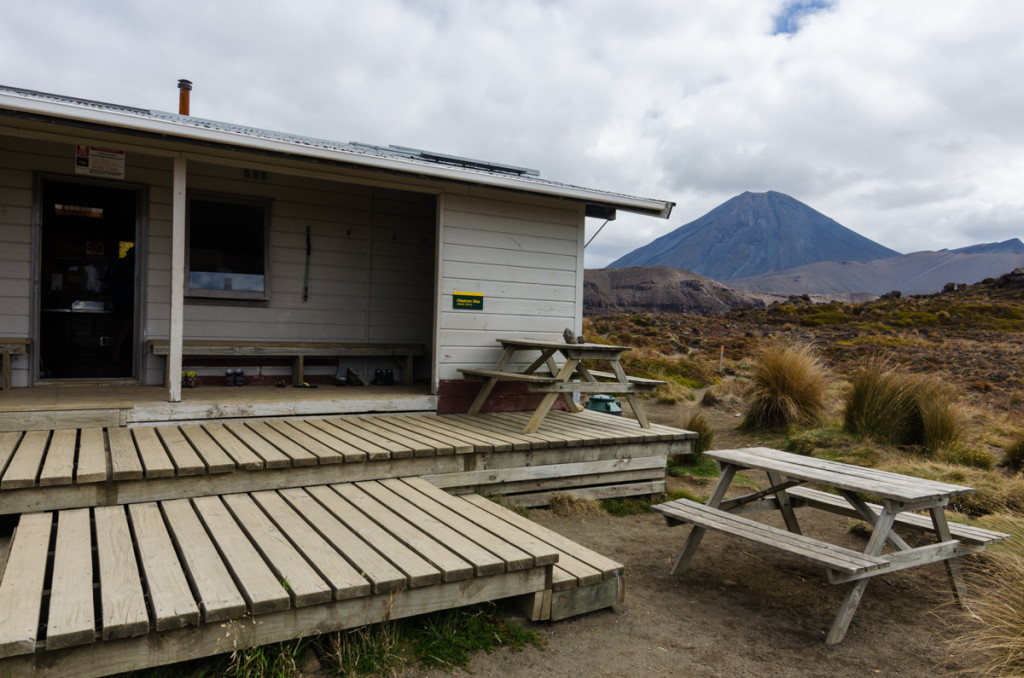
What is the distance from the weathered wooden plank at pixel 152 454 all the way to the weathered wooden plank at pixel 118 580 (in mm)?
253

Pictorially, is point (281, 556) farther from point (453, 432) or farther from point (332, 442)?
point (453, 432)

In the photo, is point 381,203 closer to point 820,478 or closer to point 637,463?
point 637,463

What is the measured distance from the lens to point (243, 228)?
21.9 ft

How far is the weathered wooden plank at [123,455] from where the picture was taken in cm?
349

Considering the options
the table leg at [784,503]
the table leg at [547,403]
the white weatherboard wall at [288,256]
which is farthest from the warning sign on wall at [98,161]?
the table leg at [784,503]

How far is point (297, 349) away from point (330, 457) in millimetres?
2771

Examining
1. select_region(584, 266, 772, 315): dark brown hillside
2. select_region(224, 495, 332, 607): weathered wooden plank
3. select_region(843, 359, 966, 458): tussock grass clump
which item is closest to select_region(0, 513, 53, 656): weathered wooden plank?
select_region(224, 495, 332, 607): weathered wooden plank

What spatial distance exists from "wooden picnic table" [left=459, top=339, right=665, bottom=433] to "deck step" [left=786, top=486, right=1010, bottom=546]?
1.51 metres

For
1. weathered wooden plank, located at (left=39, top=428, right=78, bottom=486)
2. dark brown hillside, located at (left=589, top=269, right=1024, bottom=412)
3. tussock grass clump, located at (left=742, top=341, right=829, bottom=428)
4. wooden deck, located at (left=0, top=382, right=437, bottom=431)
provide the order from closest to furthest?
weathered wooden plank, located at (left=39, top=428, right=78, bottom=486) < wooden deck, located at (left=0, top=382, right=437, bottom=431) < tussock grass clump, located at (left=742, top=341, right=829, bottom=428) < dark brown hillside, located at (left=589, top=269, right=1024, bottom=412)

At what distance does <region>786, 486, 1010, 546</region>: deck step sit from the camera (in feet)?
11.6

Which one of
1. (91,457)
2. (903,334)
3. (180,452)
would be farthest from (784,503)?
(903,334)

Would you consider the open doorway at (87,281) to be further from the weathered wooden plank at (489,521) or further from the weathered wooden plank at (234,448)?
the weathered wooden plank at (489,521)

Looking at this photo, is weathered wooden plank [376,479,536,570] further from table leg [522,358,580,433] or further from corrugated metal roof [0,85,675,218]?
corrugated metal roof [0,85,675,218]

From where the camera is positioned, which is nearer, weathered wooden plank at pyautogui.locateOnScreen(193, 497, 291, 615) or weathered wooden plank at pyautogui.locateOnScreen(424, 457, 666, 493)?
weathered wooden plank at pyautogui.locateOnScreen(193, 497, 291, 615)
